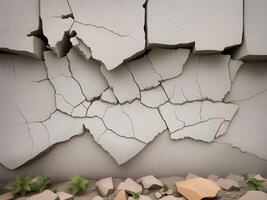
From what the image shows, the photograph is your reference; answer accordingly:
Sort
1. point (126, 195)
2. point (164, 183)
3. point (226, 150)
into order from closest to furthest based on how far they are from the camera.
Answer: point (126, 195) < point (164, 183) < point (226, 150)

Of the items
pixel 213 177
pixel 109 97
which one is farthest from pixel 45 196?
pixel 213 177

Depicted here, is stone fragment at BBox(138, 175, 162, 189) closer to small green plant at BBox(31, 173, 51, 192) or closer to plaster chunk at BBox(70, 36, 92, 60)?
small green plant at BBox(31, 173, 51, 192)

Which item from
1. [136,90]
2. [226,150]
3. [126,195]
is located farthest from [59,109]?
[226,150]

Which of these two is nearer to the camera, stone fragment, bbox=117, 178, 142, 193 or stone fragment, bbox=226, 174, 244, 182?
stone fragment, bbox=117, 178, 142, 193

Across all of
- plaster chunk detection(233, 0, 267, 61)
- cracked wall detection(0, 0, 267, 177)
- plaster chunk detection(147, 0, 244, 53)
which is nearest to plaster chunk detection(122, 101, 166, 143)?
cracked wall detection(0, 0, 267, 177)

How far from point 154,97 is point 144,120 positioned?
18 cm

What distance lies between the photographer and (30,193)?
1796 mm

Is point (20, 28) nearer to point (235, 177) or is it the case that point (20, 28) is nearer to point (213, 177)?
point (213, 177)

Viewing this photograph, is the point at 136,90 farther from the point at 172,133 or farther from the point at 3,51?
the point at 3,51

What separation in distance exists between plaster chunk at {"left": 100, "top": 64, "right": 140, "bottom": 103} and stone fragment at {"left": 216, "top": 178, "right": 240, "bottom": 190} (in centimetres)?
78

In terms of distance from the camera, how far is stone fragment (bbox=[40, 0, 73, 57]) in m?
1.88

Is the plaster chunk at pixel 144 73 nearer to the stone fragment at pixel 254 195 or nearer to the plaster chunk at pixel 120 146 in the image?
the plaster chunk at pixel 120 146

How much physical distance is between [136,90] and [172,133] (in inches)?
15.6

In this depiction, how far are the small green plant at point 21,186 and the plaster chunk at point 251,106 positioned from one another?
142 centimetres
